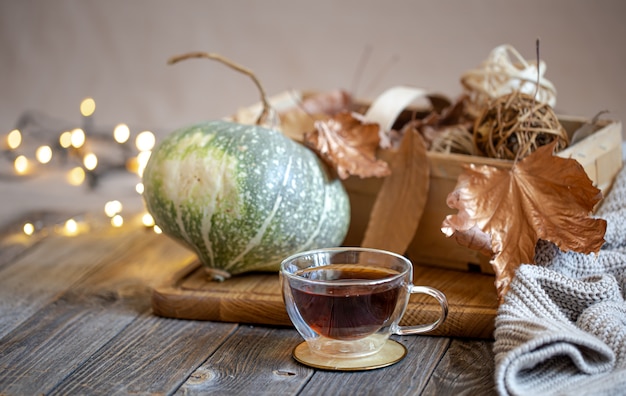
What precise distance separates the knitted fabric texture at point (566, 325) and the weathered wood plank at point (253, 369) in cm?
25

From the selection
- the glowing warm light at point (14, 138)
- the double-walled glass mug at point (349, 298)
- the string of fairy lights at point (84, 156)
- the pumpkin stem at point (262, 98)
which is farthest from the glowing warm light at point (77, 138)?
the double-walled glass mug at point (349, 298)

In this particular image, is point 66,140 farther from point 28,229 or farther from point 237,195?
point 237,195

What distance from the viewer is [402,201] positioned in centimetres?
140

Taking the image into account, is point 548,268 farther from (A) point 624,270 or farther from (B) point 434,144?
(B) point 434,144

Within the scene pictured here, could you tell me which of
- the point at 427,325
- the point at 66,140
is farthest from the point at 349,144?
the point at 66,140

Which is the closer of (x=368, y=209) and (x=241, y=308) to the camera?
(x=241, y=308)

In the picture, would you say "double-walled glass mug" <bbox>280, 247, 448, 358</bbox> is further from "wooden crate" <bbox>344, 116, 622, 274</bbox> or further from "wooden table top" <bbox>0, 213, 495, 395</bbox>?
"wooden crate" <bbox>344, 116, 622, 274</bbox>

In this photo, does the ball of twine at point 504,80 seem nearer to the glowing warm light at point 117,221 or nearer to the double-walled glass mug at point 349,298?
the double-walled glass mug at point 349,298

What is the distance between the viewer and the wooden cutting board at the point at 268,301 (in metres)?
1.17

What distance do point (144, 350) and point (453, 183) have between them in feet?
1.75

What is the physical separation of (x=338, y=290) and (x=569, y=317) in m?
0.31

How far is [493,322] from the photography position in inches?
45.9

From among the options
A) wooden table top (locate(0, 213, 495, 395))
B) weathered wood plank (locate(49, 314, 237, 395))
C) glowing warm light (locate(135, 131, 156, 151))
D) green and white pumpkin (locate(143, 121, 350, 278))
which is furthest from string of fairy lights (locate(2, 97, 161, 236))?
weathered wood plank (locate(49, 314, 237, 395))

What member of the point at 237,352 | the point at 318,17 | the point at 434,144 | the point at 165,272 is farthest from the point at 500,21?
the point at 237,352
